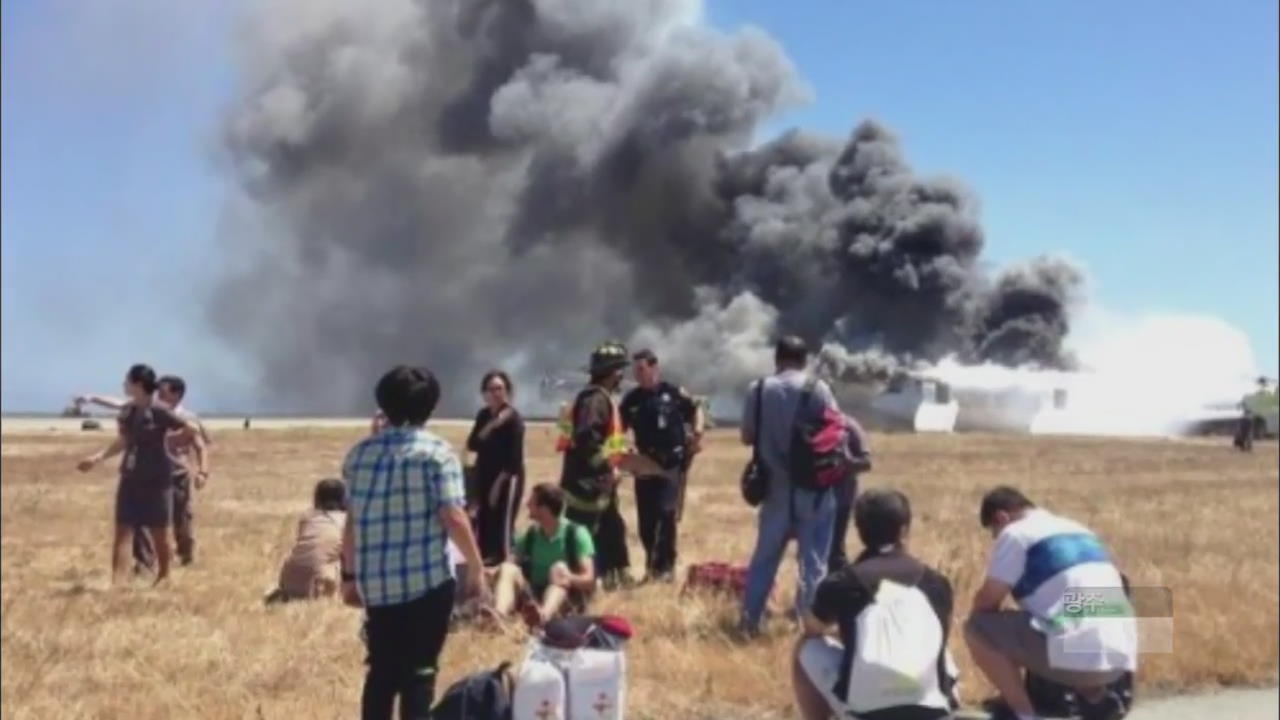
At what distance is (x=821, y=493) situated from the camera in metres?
7.58

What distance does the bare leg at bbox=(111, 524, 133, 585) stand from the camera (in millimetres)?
9703

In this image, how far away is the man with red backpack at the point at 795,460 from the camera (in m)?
7.50

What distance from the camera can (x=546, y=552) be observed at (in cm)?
782

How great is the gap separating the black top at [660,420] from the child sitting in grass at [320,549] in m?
1.84

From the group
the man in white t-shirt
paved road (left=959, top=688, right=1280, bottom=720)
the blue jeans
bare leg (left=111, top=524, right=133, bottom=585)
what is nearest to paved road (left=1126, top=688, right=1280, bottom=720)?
paved road (left=959, top=688, right=1280, bottom=720)

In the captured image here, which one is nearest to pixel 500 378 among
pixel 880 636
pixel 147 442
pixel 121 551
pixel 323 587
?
pixel 323 587

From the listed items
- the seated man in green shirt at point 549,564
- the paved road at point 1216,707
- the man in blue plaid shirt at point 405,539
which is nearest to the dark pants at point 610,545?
the seated man in green shirt at point 549,564

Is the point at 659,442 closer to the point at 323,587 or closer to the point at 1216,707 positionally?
the point at 323,587

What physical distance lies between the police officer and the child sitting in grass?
188 centimetres

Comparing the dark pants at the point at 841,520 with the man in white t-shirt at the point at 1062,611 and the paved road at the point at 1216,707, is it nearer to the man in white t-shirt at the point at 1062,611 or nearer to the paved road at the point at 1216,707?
the paved road at the point at 1216,707

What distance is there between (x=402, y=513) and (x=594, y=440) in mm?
3770

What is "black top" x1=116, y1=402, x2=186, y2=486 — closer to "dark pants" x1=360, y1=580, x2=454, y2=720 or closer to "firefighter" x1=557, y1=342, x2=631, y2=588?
"firefighter" x1=557, y1=342, x2=631, y2=588

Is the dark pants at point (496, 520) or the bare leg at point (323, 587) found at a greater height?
the dark pants at point (496, 520)

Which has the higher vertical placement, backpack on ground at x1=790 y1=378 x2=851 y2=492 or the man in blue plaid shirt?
backpack on ground at x1=790 y1=378 x2=851 y2=492
